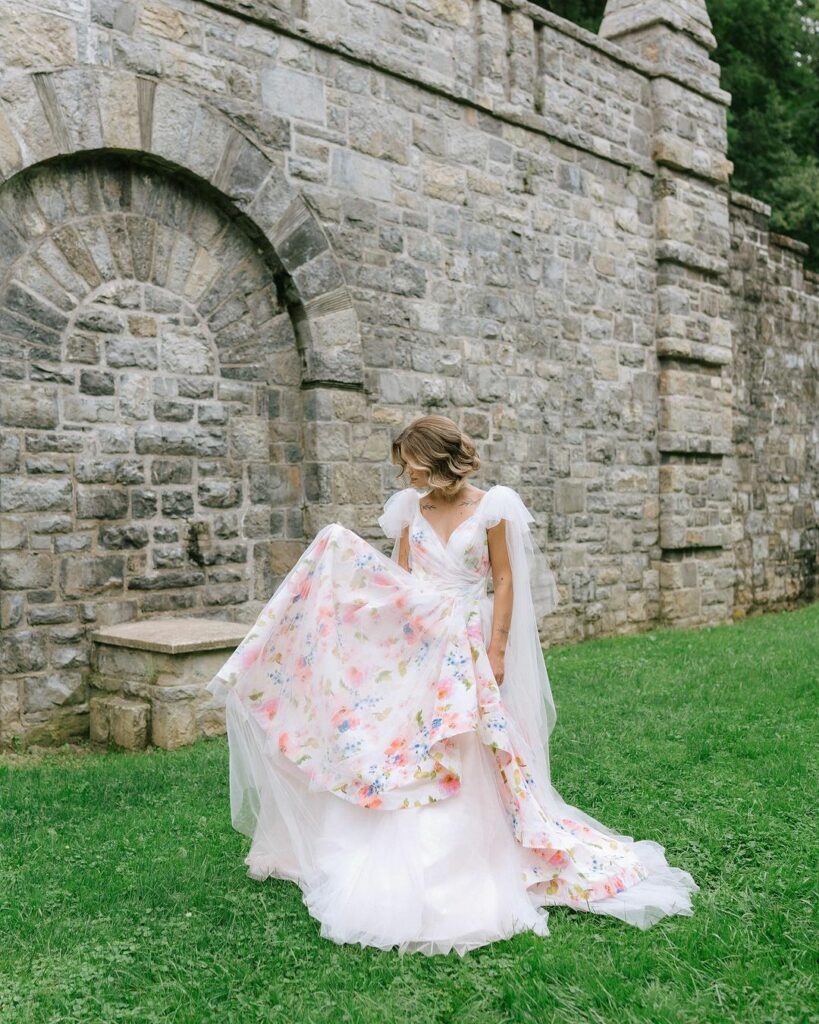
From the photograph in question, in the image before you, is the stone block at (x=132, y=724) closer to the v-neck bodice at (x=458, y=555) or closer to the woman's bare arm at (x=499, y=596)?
the v-neck bodice at (x=458, y=555)

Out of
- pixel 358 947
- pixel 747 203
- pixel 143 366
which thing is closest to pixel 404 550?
pixel 358 947

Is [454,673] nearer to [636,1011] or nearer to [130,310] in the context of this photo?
[636,1011]

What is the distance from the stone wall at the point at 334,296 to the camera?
6.16m

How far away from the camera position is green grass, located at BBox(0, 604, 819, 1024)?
119 inches

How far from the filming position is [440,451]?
392 cm

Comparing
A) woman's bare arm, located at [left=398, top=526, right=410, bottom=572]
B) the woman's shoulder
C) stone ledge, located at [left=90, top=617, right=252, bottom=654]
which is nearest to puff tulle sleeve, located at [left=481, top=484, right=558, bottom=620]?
the woman's shoulder

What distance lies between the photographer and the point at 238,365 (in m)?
7.11

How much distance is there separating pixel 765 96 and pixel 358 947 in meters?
17.5

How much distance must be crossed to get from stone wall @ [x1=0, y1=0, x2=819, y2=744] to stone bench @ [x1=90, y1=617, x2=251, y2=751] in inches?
10.7

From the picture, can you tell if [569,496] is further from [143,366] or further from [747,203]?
[747,203]

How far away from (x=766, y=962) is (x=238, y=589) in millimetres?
4578

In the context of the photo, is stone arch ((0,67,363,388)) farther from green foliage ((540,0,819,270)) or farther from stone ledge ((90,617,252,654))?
green foliage ((540,0,819,270))

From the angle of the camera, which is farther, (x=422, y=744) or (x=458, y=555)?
(x=458, y=555)

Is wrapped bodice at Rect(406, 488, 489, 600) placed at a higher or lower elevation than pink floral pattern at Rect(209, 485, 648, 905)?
higher
